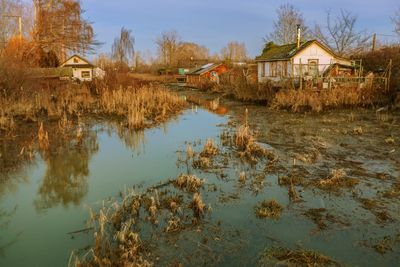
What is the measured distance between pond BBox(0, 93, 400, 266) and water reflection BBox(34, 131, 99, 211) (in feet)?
0.07

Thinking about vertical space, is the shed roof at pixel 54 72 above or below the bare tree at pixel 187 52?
below

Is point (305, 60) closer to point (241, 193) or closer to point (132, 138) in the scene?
point (132, 138)

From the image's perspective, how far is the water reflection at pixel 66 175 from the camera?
6.42 metres

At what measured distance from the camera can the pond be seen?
461cm

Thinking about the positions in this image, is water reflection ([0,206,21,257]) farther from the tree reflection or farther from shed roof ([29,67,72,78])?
shed roof ([29,67,72,78])

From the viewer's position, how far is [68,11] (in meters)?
26.5

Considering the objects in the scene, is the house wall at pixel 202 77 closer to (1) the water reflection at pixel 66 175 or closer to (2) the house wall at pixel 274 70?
(2) the house wall at pixel 274 70

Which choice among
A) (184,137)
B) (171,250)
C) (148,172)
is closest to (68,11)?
(184,137)

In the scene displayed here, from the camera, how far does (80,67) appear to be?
110 ft

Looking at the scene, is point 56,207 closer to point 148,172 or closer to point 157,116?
point 148,172

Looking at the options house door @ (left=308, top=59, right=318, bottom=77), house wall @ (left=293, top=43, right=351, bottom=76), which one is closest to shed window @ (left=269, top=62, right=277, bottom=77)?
house wall @ (left=293, top=43, right=351, bottom=76)

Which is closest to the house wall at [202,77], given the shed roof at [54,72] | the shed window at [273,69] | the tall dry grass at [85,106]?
the shed window at [273,69]

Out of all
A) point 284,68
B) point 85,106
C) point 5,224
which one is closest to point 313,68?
point 284,68

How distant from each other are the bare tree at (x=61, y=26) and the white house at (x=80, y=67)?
4.34 metres
